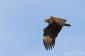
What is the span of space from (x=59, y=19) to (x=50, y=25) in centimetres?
130

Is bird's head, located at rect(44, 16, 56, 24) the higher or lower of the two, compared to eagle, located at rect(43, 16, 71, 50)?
higher

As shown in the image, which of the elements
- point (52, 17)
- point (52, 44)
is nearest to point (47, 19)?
point (52, 17)

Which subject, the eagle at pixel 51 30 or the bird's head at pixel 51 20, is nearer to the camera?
the eagle at pixel 51 30

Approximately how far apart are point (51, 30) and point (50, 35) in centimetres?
48

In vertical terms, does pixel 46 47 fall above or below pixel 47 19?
below

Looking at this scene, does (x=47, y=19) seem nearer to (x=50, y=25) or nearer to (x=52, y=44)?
(x=50, y=25)

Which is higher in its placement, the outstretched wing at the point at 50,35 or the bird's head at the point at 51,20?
the bird's head at the point at 51,20

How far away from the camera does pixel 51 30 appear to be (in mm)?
35438

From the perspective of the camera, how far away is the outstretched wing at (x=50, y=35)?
1336 inches

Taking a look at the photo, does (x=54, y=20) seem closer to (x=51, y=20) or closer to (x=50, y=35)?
(x=51, y=20)

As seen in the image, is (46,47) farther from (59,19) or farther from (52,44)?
(59,19)

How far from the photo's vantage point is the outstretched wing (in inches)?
1336

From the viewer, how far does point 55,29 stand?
35000 millimetres

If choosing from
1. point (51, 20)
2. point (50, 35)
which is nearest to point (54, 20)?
point (51, 20)
